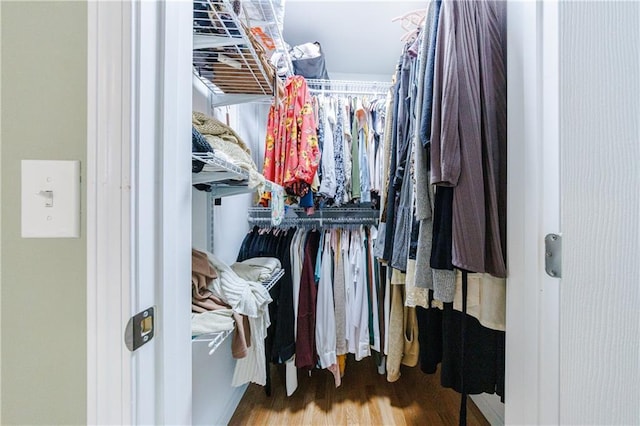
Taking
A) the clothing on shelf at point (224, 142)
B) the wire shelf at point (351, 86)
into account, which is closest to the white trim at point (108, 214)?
the clothing on shelf at point (224, 142)

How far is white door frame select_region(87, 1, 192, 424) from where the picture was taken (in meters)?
0.33

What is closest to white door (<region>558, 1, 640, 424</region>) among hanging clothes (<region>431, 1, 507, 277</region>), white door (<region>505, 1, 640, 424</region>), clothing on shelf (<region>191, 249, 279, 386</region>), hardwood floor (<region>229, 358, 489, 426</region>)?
white door (<region>505, 1, 640, 424</region>)

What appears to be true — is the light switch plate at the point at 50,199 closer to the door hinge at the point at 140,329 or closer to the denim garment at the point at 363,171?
the door hinge at the point at 140,329

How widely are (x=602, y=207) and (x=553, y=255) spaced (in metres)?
0.10

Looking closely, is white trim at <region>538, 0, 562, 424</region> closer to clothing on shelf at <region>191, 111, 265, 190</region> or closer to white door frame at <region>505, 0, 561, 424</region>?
white door frame at <region>505, 0, 561, 424</region>

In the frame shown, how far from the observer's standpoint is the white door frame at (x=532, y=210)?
1.41 feet

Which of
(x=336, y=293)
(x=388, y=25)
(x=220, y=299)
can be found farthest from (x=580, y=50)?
(x=388, y=25)

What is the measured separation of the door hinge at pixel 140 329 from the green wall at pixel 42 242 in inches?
2.7

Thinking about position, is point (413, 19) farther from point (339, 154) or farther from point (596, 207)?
point (596, 207)

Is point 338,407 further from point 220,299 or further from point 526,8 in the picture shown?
point 526,8

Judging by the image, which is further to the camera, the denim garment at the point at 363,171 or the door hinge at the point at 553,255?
the denim garment at the point at 363,171

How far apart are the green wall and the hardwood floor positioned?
124 centimetres

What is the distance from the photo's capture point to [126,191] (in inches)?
13.1

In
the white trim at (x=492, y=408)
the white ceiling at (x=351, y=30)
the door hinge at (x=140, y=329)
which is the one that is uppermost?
the white ceiling at (x=351, y=30)
